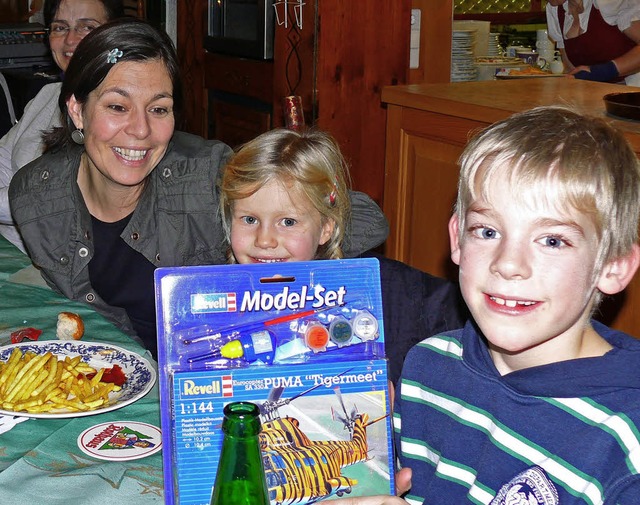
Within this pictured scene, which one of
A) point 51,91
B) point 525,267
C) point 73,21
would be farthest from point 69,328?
point 73,21

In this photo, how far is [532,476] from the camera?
3.35ft

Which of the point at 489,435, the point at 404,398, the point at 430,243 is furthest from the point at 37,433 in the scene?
the point at 430,243

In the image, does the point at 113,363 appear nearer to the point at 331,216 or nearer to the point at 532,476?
the point at 331,216

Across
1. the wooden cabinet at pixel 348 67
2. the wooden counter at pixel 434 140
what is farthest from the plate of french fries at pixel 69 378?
the wooden cabinet at pixel 348 67

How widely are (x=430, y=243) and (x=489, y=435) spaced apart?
1916 millimetres

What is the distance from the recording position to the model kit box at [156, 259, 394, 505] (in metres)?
0.95

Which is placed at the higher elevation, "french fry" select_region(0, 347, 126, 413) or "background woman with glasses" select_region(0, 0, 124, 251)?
"background woman with glasses" select_region(0, 0, 124, 251)

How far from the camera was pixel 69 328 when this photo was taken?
1.58m

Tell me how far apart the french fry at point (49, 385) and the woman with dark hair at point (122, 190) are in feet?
1.68

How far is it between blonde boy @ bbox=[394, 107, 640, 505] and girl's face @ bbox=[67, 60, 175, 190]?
1.06 metres

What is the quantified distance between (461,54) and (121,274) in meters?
2.44

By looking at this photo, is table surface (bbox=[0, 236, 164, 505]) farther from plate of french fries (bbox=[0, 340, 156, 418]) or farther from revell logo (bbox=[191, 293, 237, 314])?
revell logo (bbox=[191, 293, 237, 314])

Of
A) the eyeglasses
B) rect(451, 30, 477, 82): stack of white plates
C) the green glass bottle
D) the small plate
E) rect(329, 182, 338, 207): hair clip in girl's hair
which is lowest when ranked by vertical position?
the green glass bottle

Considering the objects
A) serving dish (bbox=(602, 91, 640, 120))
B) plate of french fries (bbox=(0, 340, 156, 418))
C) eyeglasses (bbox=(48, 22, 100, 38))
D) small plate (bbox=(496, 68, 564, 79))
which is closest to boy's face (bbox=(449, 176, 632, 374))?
plate of french fries (bbox=(0, 340, 156, 418))
